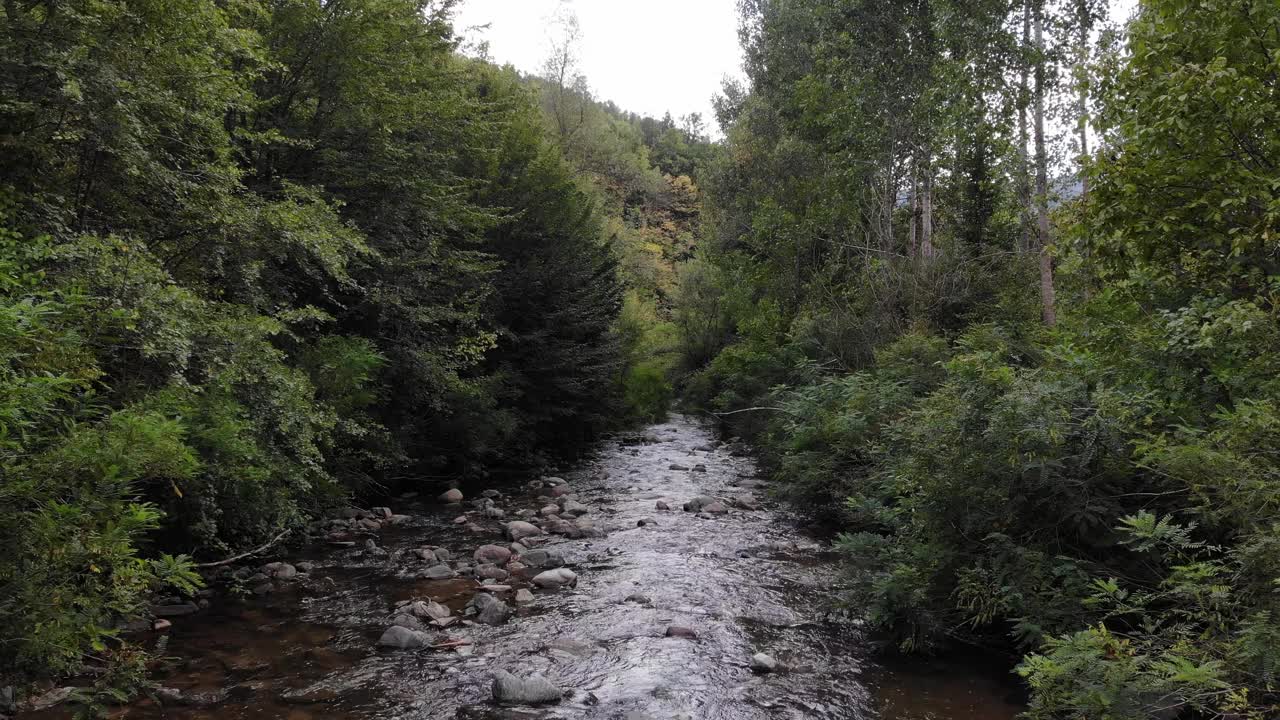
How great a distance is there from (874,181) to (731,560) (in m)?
14.2

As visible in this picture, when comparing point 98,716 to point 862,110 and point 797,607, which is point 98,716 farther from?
point 862,110

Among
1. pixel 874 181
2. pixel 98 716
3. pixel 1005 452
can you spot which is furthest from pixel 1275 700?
pixel 874 181

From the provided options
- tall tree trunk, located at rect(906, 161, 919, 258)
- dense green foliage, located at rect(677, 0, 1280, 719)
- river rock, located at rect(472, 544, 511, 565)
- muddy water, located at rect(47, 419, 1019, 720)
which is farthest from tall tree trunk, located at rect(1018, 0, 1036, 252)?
river rock, located at rect(472, 544, 511, 565)

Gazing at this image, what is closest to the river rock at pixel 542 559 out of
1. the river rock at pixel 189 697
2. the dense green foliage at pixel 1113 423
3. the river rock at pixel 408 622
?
the river rock at pixel 408 622

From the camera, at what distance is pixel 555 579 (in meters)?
8.65

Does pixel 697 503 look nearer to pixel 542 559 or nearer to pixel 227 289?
pixel 542 559

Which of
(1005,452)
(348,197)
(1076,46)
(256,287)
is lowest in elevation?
(1005,452)

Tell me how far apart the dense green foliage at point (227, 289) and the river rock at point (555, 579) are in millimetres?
2857

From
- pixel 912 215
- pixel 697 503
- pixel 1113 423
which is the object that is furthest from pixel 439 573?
pixel 912 215

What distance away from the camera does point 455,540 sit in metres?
10.7

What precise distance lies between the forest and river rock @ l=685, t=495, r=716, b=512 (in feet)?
4.62

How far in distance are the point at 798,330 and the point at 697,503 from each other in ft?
27.3

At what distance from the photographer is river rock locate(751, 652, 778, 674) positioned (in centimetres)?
619

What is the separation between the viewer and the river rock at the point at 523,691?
220 inches
